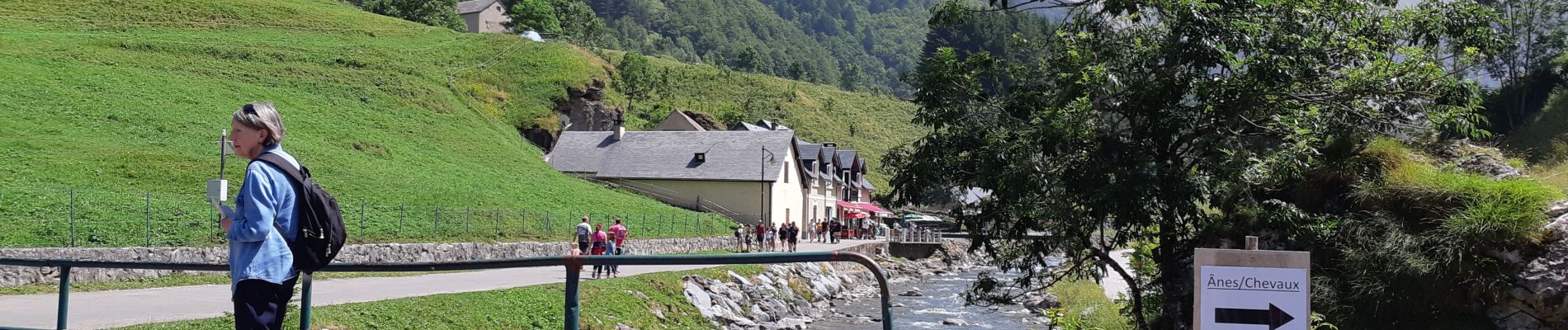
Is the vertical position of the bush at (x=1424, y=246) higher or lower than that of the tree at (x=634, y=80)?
lower

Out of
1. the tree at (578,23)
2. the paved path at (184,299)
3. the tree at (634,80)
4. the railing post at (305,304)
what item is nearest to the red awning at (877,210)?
the tree at (634,80)

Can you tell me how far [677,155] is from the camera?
58031 mm

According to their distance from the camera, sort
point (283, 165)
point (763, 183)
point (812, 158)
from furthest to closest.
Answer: point (812, 158)
point (763, 183)
point (283, 165)

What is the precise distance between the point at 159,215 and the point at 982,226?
17.6 m

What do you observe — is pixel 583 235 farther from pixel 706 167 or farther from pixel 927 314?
pixel 706 167

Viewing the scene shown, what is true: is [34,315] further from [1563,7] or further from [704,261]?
[1563,7]

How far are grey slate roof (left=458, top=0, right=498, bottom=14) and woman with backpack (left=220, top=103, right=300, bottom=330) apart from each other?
470 feet

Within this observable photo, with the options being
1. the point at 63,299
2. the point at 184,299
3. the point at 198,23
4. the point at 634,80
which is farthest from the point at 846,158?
the point at 63,299

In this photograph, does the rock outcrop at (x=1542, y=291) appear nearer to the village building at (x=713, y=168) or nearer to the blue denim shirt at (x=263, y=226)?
the blue denim shirt at (x=263, y=226)

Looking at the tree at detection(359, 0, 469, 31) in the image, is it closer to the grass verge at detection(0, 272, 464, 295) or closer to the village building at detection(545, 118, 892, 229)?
the village building at detection(545, 118, 892, 229)

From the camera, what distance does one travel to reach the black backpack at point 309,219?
14.1ft

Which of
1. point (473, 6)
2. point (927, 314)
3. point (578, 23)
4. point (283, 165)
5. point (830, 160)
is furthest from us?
point (473, 6)

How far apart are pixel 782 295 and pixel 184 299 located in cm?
1625

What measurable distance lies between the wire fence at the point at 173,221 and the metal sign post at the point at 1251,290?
19432 millimetres
